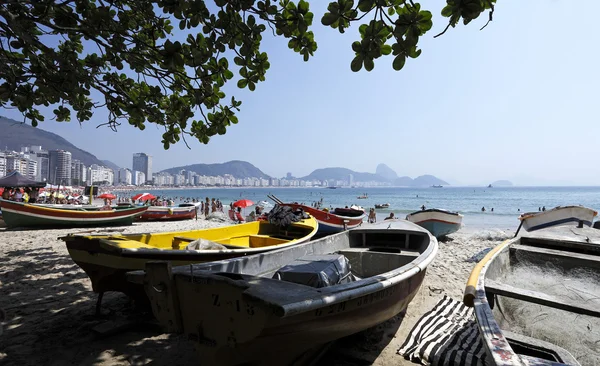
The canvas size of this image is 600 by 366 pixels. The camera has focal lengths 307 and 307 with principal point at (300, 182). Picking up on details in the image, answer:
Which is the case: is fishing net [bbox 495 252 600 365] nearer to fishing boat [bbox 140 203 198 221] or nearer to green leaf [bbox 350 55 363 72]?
green leaf [bbox 350 55 363 72]

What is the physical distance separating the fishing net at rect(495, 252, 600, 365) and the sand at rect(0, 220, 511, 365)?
1.59 meters

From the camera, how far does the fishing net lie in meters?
3.65

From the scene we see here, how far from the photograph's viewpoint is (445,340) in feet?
14.9

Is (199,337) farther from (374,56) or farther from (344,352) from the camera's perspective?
(374,56)

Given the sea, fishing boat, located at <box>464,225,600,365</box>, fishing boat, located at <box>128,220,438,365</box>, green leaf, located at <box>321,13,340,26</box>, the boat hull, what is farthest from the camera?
the sea

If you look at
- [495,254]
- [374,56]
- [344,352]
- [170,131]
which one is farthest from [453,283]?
[170,131]

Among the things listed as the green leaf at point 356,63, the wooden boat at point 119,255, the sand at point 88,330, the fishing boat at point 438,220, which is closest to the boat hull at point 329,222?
the fishing boat at point 438,220

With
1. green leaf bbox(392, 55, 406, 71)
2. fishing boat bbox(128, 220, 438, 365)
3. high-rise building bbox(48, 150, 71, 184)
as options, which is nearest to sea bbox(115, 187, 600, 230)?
fishing boat bbox(128, 220, 438, 365)

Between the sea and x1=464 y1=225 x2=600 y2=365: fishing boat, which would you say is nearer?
x1=464 y1=225 x2=600 y2=365: fishing boat

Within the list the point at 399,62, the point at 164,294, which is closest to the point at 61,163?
the point at 164,294

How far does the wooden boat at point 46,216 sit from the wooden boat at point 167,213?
4.52m

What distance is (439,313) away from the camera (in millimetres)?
5574

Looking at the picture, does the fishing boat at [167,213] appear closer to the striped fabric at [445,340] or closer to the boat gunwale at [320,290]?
the boat gunwale at [320,290]

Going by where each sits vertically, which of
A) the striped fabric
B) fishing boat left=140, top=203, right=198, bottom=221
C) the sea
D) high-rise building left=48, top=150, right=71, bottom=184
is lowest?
the sea
